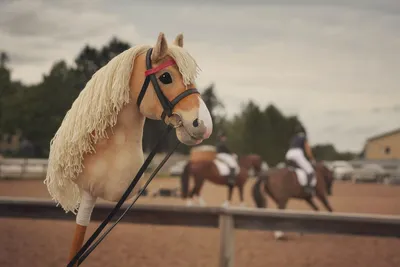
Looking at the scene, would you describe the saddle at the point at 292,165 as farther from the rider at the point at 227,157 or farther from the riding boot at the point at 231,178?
the riding boot at the point at 231,178

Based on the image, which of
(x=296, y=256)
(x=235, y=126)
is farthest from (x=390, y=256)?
(x=235, y=126)

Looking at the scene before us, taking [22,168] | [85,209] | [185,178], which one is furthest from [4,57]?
[85,209]

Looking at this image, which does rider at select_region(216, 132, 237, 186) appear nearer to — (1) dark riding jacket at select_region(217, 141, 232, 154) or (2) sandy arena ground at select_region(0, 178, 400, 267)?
(1) dark riding jacket at select_region(217, 141, 232, 154)

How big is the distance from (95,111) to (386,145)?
169ft

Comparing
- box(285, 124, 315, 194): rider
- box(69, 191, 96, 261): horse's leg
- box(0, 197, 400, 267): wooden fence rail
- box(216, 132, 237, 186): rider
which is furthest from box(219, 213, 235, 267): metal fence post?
box(216, 132, 237, 186): rider

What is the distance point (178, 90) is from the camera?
5.75ft

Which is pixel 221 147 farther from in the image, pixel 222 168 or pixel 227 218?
pixel 227 218

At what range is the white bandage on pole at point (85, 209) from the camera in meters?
1.83

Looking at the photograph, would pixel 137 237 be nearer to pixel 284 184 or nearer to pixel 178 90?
pixel 284 184

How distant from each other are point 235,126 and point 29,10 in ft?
183

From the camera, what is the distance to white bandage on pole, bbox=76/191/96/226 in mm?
1832

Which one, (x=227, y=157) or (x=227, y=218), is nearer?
(x=227, y=218)

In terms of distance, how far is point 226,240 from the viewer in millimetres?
3543

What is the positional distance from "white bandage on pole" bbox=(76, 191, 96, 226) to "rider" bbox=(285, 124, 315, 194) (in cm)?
733
